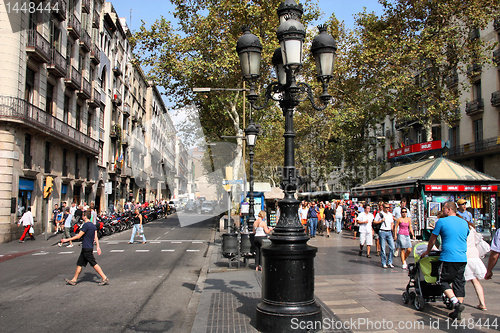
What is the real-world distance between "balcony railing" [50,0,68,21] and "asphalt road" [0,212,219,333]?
50.4ft

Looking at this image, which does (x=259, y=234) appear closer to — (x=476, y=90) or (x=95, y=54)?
(x=95, y=54)

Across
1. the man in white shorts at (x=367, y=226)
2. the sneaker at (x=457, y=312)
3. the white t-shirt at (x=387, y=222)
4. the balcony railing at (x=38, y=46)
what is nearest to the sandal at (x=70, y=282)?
the sneaker at (x=457, y=312)

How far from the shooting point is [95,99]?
3122cm

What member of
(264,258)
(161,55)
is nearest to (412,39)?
(161,55)

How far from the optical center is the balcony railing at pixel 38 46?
20188 millimetres

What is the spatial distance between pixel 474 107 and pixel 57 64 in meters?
30.0

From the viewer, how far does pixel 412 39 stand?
77.6 feet

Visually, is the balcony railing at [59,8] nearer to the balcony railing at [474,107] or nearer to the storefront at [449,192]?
the storefront at [449,192]

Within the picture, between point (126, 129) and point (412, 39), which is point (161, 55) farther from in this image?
point (126, 129)

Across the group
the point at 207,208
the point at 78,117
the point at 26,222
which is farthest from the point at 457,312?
the point at 207,208

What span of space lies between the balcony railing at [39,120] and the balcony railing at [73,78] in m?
2.78

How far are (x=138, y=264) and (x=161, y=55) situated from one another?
17.4 meters

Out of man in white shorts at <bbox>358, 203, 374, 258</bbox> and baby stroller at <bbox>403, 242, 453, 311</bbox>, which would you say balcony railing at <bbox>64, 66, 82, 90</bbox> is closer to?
man in white shorts at <bbox>358, 203, 374, 258</bbox>

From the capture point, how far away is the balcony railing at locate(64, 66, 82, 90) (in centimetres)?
2554
